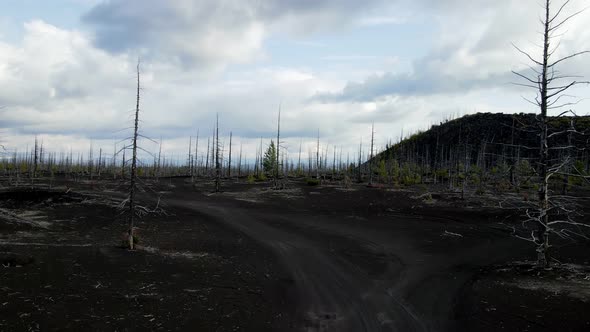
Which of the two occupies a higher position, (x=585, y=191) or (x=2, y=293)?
(x=585, y=191)

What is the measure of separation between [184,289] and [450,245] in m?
16.5

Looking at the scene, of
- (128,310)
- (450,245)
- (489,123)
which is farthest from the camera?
(489,123)

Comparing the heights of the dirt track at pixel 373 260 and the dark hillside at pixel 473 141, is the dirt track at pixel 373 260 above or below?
below

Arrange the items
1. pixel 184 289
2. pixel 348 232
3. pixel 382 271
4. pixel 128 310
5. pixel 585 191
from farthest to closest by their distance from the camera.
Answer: pixel 585 191
pixel 348 232
pixel 382 271
pixel 184 289
pixel 128 310

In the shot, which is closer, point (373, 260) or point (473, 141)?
point (373, 260)

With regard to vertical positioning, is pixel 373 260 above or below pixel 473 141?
below

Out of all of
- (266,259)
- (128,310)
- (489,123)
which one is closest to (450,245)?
(266,259)

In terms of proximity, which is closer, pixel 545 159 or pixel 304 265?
pixel 545 159

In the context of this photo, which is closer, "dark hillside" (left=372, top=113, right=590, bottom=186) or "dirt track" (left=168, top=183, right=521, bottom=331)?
"dirt track" (left=168, top=183, right=521, bottom=331)

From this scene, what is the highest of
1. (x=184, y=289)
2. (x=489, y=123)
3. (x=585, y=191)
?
(x=489, y=123)

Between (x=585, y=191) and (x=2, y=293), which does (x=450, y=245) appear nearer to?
(x=2, y=293)

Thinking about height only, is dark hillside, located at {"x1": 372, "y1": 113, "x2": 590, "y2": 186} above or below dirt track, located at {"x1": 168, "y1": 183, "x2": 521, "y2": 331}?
above

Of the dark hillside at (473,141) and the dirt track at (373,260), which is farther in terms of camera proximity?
the dark hillside at (473,141)

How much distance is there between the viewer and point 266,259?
19.3 metres
